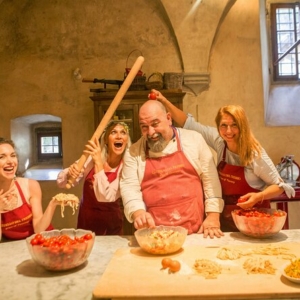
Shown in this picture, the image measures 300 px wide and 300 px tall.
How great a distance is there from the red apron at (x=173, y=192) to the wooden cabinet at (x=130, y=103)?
243 cm

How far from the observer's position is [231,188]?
252 cm

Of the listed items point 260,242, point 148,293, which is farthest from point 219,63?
point 148,293

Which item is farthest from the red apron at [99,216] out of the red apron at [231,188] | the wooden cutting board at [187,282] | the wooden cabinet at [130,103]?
the wooden cabinet at [130,103]

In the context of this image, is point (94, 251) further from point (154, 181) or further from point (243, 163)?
point (243, 163)

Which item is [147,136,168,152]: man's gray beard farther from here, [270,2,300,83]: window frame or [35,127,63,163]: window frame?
[270,2,300,83]: window frame

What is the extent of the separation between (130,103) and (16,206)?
279cm

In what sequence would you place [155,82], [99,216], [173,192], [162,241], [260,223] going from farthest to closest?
[155,82]
[99,216]
[173,192]
[260,223]
[162,241]

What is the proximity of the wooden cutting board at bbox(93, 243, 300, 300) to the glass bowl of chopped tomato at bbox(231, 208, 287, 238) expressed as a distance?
282 mm

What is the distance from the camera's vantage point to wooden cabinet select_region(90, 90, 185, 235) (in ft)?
15.8

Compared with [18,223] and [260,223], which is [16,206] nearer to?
[18,223]

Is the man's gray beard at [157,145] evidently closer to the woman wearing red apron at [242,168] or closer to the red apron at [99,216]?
the woman wearing red apron at [242,168]

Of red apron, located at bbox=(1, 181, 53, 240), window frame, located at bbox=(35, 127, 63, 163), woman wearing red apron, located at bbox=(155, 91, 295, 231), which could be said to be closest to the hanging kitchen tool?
window frame, located at bbox=(35, 127, 63, 163)

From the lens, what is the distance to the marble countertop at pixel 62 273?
4.79 feet

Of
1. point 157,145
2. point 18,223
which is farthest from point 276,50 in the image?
point 18,223
